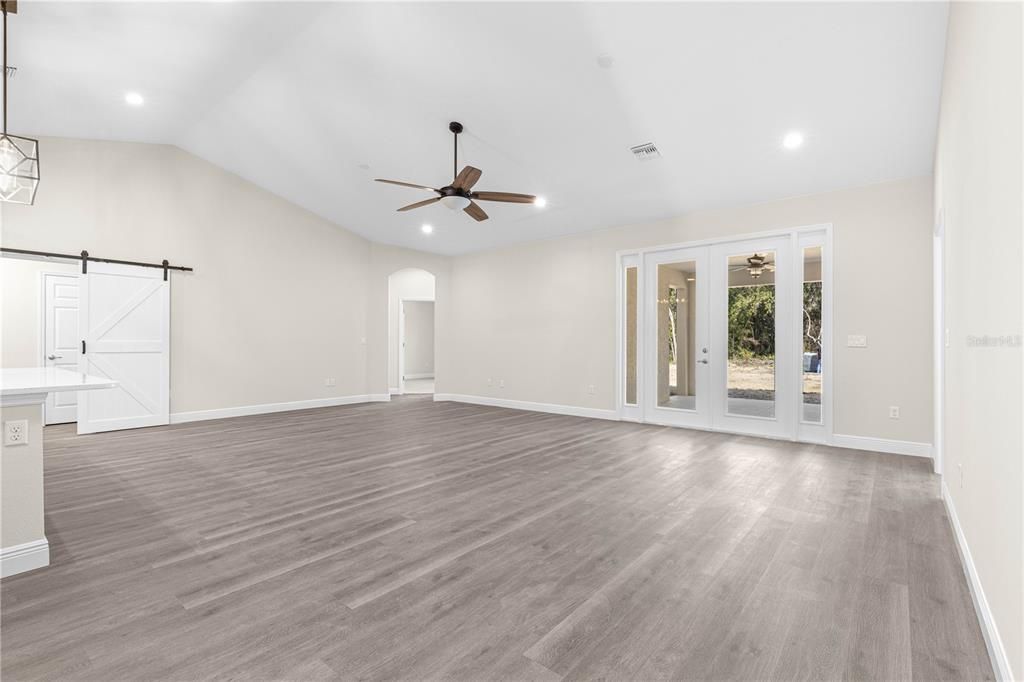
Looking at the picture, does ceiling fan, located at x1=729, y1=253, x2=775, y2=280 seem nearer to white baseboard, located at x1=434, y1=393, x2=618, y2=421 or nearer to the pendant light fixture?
white baseboard, located at x1=434, y1=393, x2=618, y2=421

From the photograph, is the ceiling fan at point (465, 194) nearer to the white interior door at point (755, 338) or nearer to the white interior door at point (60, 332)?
the white interior door at point (755, 338)

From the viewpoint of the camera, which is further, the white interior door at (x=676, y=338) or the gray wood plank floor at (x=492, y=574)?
the white interior door at (x=676, y=338)

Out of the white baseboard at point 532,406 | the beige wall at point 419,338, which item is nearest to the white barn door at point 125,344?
the white baseboard at point 532,406

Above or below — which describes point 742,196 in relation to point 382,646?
above

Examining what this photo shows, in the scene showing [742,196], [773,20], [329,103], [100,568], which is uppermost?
[329,103]

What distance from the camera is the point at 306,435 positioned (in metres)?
5.55

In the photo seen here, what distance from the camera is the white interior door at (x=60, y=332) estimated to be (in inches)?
249

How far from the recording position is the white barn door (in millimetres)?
5703

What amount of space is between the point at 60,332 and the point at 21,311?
0.45 metres

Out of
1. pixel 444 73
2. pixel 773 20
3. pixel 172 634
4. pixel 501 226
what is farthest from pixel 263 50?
pixel 172 634

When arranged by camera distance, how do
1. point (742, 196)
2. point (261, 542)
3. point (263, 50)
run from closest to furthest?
1. point (261, 542)
2. point (263, 50)
3. point (742, 196)

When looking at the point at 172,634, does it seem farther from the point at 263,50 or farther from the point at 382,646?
the point at 263,50

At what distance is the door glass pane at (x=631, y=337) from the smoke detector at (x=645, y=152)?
2.02m

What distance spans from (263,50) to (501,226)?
3.67m
